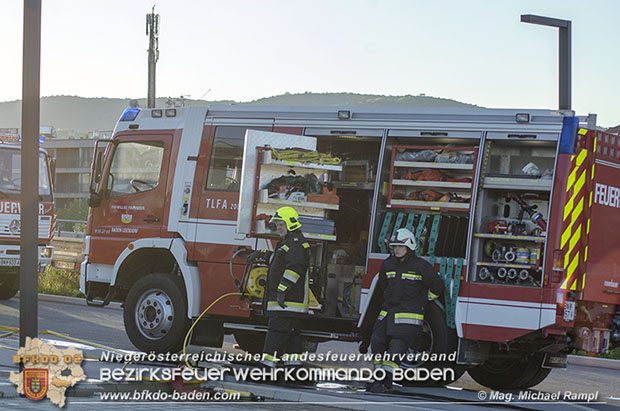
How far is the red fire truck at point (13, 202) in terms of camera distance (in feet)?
57.3

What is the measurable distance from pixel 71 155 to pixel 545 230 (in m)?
109

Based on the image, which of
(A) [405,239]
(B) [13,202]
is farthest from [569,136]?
(B) [13,202]

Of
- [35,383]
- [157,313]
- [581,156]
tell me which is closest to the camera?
[35,383]

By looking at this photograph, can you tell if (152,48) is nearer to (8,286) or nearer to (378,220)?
(8,286)

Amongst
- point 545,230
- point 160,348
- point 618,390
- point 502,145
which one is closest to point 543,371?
point 618,390

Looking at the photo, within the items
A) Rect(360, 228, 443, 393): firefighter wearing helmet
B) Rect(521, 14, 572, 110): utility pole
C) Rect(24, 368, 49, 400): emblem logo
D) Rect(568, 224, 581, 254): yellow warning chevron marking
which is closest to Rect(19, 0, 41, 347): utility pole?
Rect(24, 368, 49, 400): emblem logo

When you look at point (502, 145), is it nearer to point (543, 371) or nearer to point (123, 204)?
point (543, 371)

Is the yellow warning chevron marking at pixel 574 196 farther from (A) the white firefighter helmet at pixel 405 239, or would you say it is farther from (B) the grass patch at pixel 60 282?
(B) the grass patch at pixel 60 282

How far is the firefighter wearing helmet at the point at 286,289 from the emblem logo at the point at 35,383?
8.26ft

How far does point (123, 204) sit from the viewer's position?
12305mm

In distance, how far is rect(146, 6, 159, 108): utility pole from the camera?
3781 cm

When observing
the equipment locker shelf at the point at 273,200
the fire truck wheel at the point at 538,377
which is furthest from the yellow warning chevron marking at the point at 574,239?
the equipment locker shelf at the point at 273,200

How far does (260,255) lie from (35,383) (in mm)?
3243

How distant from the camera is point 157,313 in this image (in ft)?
38.1
